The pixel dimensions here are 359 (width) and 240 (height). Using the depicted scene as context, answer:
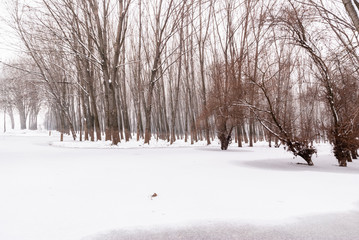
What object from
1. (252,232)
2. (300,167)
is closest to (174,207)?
(252,232)

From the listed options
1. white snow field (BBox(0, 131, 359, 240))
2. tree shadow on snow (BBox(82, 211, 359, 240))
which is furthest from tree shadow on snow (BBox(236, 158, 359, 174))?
tree shadow on snow (BBox(82, 211, 359, 240))

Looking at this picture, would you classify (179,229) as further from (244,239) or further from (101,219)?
(101,219)

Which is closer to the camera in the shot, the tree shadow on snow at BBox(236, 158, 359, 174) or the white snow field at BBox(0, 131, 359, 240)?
the white snow field at BBox(0, 131, 359, 240)

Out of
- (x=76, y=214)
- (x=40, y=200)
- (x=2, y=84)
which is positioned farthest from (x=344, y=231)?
(x=2, y=84)

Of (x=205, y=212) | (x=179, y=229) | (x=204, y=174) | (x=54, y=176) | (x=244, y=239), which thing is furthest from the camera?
(x=204, y=174)

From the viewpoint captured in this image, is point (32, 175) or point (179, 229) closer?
point (179, 229)

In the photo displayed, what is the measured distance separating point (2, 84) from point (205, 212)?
1613 inches

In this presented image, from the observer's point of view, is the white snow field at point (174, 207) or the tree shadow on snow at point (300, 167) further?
the tree shadow on snow at point (300, 167)

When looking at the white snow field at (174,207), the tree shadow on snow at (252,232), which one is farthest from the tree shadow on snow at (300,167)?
the tree shadow on snow at (252,232)

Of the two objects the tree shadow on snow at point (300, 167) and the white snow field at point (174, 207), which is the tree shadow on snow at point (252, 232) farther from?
the tree shadow on snow at point (300, 167)

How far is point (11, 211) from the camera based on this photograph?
3.03 metres

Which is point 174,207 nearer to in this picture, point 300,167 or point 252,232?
point 252,232

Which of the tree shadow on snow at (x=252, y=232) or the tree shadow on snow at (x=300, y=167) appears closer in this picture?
the tree shadow on snow at (x=252, y=232)

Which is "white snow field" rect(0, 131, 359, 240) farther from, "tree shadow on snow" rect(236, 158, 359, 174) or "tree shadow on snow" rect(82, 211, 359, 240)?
"tree shadow on snow" rect(236, 158, 359, 174)
